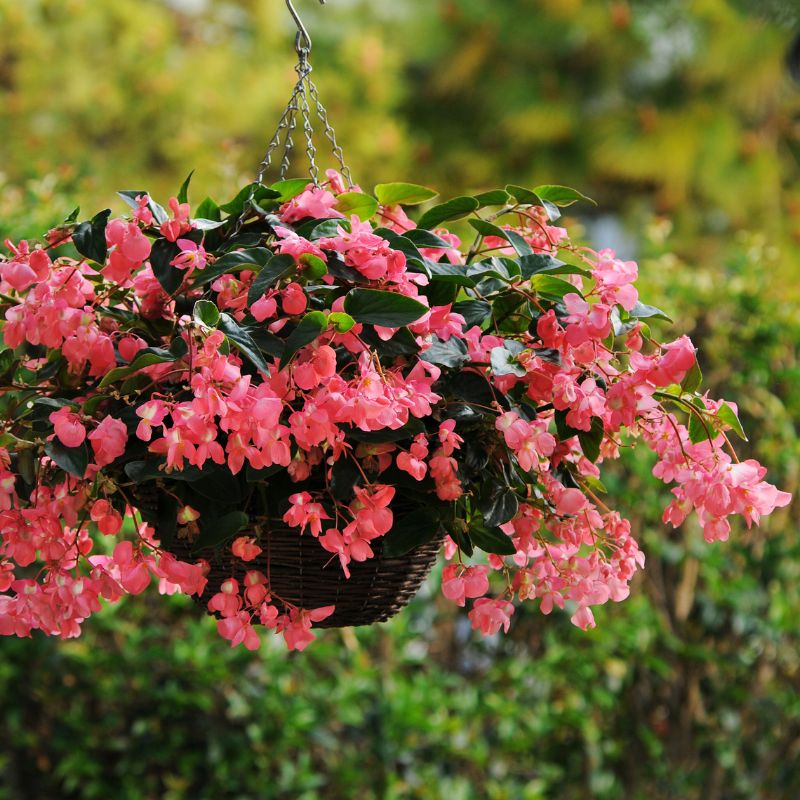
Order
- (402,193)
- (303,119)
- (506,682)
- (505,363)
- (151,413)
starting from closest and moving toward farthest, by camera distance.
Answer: (151,413) → (505,363) → (402,193) → (303,119) → (506,682)

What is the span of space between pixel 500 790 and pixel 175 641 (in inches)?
→ 31.0

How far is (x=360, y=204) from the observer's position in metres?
0.99

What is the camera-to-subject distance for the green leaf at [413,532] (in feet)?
3.20

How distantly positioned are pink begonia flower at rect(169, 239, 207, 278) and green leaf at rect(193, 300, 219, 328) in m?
0.09

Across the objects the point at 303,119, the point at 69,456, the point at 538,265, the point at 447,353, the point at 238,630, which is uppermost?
the point at 303,119

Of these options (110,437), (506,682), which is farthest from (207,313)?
(506,682)

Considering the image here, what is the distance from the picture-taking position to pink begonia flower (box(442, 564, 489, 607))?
3.16ft

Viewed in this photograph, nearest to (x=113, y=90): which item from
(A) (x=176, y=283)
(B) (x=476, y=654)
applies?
(B) (x=476, y=654)

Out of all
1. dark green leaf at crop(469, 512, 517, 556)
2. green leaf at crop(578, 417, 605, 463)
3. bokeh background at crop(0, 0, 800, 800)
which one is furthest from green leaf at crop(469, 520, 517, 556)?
bokeh background at crop(0, 0, 800, 800)

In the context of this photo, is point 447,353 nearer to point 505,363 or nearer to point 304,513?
point 505,363

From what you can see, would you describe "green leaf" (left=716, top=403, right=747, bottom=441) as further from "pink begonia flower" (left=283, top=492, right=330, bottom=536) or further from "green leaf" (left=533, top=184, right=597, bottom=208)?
"pink begonia flower" (left=283, top=492, right=330, bottom=536)

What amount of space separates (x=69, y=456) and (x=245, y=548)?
Answer: 17 centimetres

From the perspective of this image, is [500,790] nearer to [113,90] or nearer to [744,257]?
[744,257]

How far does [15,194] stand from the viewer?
7.38ft
